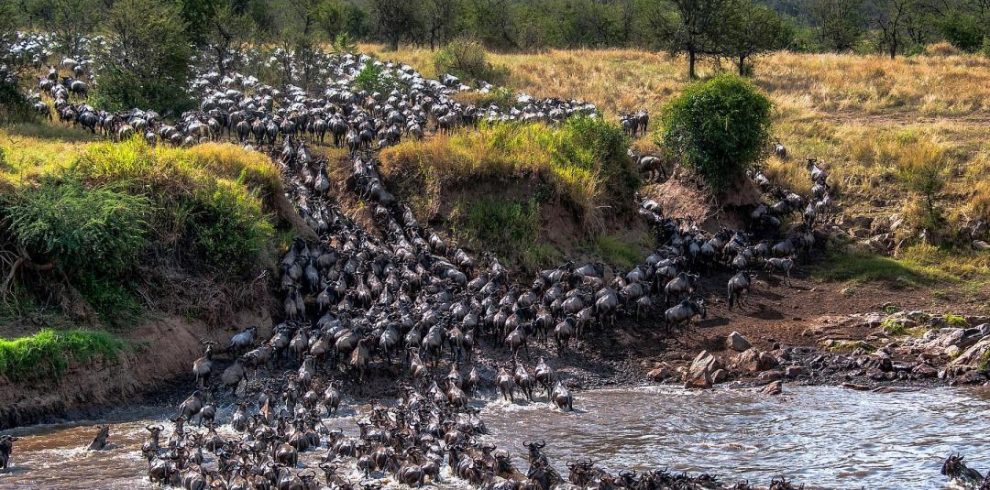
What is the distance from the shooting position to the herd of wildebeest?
1374 centimetres

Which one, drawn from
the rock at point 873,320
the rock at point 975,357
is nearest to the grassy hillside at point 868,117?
the rock at point 873,320

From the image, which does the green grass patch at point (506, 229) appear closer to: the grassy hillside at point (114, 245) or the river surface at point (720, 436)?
the grassy hillside at point (114, 245)

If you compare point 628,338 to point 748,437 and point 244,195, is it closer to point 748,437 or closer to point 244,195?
point 748,437

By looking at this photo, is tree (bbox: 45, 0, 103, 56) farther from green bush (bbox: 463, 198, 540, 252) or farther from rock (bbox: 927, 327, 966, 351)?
rock (bbox: 927, 327, 966, 351)

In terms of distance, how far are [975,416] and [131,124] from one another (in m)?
21.2

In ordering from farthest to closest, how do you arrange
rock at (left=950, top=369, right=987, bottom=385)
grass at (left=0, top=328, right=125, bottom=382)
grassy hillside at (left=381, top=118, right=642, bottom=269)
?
grassy hillside at (left=381, top=118, right=642, bottom=269)
rock at (left=950, top=369, right=987, bottom=385)
grass at (left=0, top=328, right=125, bottom=382)

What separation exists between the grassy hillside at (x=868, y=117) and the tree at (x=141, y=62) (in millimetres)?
14162

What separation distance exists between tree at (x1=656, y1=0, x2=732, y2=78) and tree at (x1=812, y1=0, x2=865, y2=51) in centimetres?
1935

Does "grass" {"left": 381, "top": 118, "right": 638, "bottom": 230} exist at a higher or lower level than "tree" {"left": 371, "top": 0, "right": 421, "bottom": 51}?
lower

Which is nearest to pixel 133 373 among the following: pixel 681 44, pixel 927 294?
pixel 927 294

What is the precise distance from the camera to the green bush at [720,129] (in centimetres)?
2812

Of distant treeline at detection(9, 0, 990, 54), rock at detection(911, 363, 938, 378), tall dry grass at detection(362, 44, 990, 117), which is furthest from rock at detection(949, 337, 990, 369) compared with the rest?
distant treeline at detection(9, 0, 990, 54)

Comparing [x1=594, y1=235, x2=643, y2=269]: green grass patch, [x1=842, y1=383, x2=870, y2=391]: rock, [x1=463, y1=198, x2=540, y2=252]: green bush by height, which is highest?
[x1=463, y1=198, x2=540, y2=252]: green bush

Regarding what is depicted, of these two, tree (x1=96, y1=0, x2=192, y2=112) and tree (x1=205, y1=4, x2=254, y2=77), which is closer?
tree (x1=96, y1=0, x2=192, y2=112)
